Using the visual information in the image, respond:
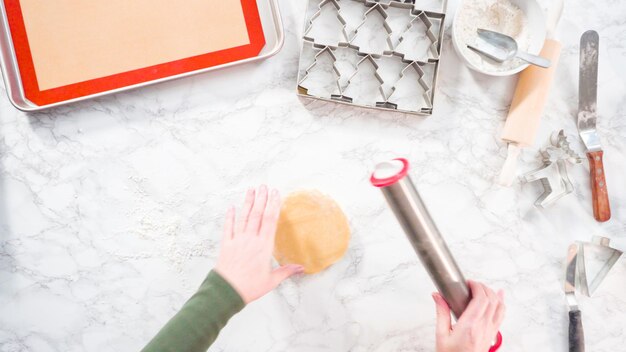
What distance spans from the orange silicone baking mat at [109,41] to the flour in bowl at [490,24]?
432mm

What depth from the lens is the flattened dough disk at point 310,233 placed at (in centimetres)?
93

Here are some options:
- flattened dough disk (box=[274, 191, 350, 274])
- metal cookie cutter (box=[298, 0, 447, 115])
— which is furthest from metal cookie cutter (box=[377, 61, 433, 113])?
flattened dough disk (box=[274, 191, 350, 274])

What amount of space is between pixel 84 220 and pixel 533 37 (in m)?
0.93

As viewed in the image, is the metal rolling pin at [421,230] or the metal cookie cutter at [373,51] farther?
the metal cookie cutter at [373,51]

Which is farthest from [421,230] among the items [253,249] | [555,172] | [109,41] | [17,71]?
[17,71]

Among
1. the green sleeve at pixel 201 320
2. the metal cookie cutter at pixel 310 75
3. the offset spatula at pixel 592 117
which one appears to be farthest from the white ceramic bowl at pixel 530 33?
the green sleeve at pixel 201 320

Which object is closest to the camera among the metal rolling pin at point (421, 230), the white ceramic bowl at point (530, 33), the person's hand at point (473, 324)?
the metal rolling pin at point (421, 230)

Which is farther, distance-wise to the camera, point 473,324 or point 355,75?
point 355,75

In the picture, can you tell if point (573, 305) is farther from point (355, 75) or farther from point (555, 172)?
point (355, 75)

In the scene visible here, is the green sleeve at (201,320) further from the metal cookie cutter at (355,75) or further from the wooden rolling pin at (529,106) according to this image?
Answer: the wooden rolling pin at (529,106)

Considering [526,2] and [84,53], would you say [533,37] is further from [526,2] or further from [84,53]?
[84,53]

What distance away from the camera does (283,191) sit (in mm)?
969

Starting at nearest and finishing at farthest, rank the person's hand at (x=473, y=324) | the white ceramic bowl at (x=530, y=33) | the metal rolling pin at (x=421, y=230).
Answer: the metal rolling pin at (x=421, y=230) < the person's hand at (x=473, y=324) < the white ceramic bowl at (x=530, y=33)

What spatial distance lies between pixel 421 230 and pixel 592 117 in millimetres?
542
